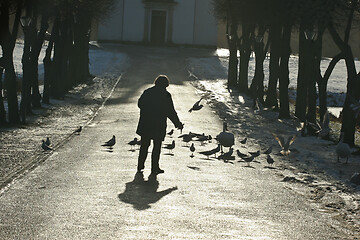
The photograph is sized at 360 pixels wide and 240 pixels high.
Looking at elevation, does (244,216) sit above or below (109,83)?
above

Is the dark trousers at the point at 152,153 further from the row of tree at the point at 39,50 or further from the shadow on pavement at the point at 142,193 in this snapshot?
the row of tree at the point at 39,50

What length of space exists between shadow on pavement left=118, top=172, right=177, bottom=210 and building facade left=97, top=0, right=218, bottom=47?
72307 millimetres

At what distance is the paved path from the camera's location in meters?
9.71

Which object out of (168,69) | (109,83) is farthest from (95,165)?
(168,69)

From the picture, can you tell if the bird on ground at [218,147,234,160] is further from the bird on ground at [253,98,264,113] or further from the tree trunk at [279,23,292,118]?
the tree trunk at [279,23,292,118]

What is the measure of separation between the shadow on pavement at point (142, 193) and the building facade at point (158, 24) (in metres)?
72.3

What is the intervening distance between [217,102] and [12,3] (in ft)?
49.5

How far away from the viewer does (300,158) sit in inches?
746

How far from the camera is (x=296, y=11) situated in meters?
27.8

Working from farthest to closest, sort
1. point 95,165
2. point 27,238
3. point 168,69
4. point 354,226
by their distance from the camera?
1. point 168,69
2. point 95,165
3. point 354,226
4. point 27,238

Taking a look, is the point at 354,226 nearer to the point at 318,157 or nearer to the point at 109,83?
the point at 318,157

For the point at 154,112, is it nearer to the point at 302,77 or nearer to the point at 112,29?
the point at 302,77

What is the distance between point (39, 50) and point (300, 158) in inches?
532

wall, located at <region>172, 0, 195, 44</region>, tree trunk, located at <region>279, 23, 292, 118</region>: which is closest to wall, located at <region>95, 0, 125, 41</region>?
wall, located at <region>172, 0, 195, 44</region>
